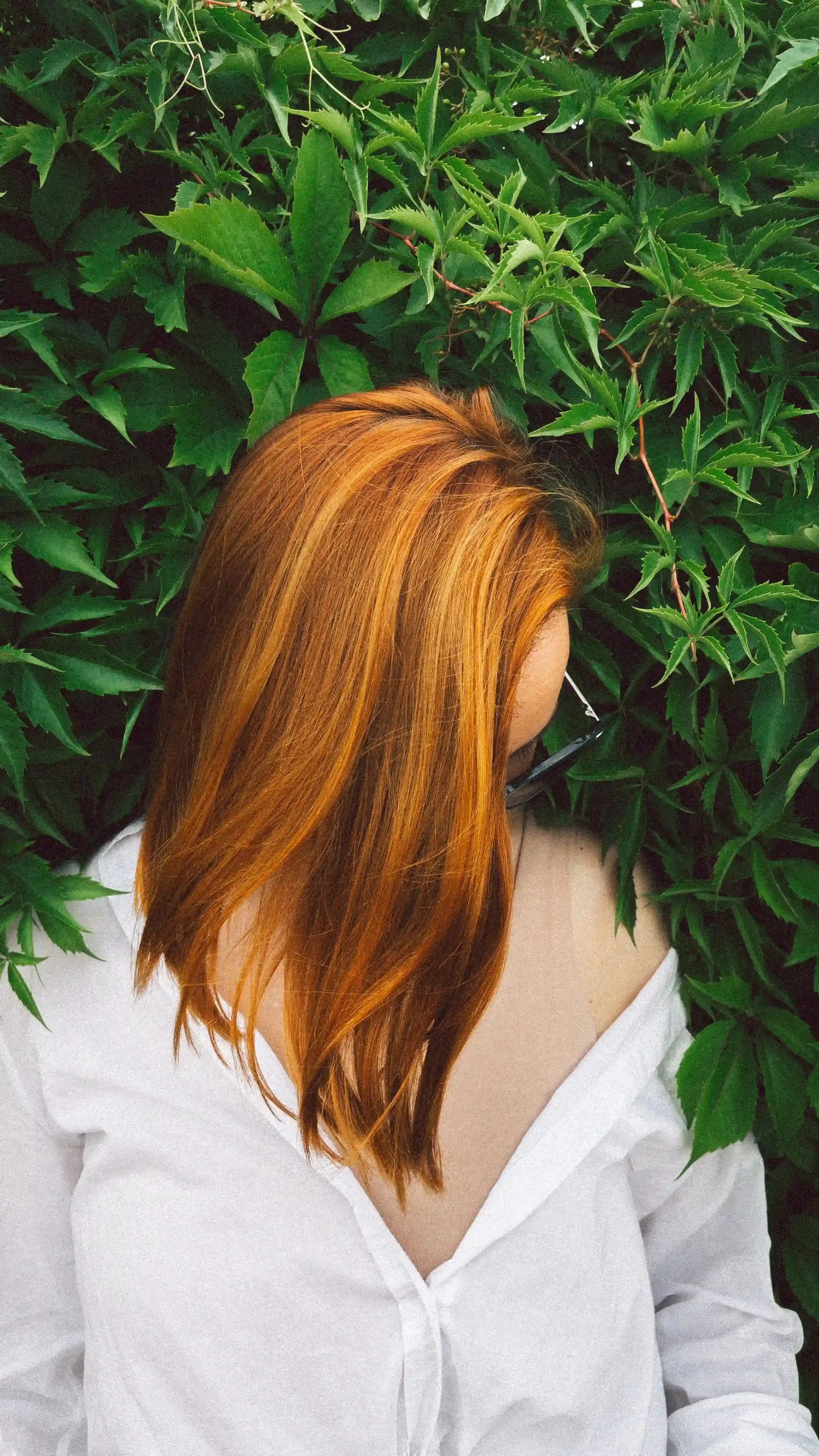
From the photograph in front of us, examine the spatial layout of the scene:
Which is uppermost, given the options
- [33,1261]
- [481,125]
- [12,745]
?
[481,125]

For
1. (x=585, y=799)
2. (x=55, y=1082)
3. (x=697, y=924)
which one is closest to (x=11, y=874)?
(x=55, y=1082)

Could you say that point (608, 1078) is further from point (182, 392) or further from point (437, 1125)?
point (182, 392)

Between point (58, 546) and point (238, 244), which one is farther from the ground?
point (238, 244)

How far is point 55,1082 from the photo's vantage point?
1.02 metres

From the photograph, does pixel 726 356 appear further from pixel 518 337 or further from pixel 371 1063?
pixel 371 1063

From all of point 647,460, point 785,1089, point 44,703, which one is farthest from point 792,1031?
point 44,703

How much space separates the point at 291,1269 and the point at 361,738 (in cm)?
57

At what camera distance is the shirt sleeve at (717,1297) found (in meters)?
1.10

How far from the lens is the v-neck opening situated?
0.96 m

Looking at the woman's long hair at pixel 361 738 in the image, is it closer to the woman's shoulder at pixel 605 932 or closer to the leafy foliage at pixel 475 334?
the leafy foliage at pixel 475 334

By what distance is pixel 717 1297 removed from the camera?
3.83 ft

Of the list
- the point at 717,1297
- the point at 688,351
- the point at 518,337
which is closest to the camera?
the point at 518,337

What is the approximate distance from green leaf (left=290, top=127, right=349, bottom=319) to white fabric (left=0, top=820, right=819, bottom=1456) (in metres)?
0.63

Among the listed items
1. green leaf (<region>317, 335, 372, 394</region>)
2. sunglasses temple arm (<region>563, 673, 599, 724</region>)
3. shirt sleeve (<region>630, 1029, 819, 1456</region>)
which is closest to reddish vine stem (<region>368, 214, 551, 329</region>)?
green leaf (<region>317, 335, 372, 394</region>)
